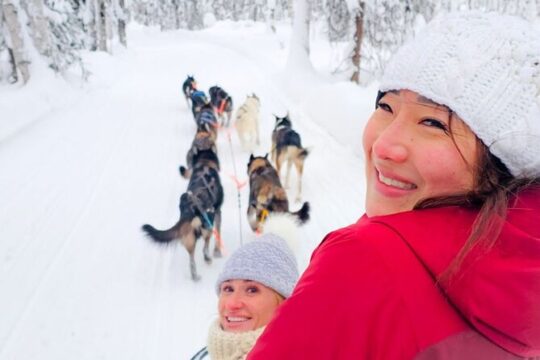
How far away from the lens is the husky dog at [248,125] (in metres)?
9.32

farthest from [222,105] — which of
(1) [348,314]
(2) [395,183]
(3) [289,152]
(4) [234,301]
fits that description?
(1) [348,314]

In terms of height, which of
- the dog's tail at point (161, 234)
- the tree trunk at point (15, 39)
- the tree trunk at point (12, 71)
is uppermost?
the tree trunk at point (15, 39)

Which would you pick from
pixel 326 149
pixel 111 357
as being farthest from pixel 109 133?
pixel 111 357

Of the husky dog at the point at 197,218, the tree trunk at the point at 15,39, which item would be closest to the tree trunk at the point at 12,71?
the tree trunk at the point at 15,39

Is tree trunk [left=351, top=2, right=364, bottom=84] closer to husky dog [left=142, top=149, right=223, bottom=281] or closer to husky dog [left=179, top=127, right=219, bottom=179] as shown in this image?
husky dog [left=179, top=127, right=219, bottom=179]

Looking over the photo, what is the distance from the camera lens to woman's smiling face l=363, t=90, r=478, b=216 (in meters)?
0.92

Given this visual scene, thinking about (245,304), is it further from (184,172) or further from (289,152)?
(289,152)

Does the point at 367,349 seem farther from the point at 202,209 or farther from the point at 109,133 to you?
the point at 109,133

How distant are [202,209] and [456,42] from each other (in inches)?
162

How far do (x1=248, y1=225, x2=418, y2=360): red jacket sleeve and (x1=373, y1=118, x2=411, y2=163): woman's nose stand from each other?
242 millimetres

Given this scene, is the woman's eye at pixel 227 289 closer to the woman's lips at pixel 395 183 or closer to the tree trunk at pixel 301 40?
the woman's lips at pixel 395 183

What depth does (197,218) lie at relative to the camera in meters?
4.81

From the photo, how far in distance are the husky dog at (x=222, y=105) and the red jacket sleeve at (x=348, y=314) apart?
426 inches

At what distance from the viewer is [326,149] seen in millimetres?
9367
